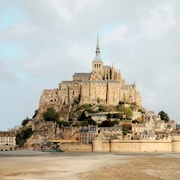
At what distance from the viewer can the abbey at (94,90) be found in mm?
98812

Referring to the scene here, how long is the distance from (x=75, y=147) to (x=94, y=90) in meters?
21.5

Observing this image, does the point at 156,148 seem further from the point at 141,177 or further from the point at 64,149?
the point at 141,177

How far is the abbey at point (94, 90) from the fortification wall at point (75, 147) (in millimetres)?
18492

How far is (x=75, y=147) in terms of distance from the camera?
264ft

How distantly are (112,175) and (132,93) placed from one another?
73.3 metres

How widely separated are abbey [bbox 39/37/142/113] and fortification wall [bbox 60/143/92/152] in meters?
18.5

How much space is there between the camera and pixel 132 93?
338 feet

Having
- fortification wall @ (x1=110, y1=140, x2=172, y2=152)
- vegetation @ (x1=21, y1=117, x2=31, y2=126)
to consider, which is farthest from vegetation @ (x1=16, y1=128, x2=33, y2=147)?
fortification wall @ (x1=110, y1=140, x2=172, y2=152)

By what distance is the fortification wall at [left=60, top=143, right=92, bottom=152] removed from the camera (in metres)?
78.9

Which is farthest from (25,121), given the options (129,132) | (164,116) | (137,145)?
(137,145)

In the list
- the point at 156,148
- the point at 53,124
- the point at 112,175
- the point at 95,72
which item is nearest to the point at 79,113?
the point at 53,124

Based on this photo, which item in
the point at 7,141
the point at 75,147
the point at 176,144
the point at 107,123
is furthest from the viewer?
the point at 7,141

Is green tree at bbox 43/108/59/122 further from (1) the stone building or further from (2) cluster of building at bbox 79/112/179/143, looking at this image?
(2) cluster of building at bbox 79/112/179/143

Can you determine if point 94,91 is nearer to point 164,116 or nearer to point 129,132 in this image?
point 129,132
